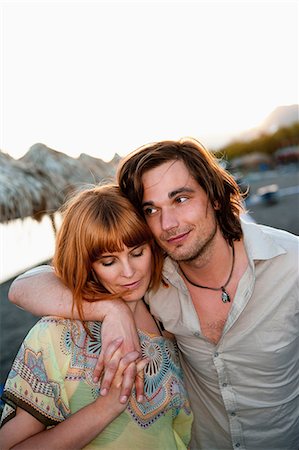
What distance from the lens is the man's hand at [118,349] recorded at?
1.72 m

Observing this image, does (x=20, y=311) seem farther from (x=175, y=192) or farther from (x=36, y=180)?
(x=175, y=192)

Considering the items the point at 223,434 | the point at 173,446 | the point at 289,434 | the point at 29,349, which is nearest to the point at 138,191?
the point at 29,349

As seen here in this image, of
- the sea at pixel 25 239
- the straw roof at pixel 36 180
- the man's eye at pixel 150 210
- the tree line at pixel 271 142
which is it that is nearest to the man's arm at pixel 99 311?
the man's eye at pixel 150 210

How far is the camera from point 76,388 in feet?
5.95

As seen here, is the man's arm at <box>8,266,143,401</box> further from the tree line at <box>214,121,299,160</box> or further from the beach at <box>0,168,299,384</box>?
the tree line at <box>214,121,299,160</box>

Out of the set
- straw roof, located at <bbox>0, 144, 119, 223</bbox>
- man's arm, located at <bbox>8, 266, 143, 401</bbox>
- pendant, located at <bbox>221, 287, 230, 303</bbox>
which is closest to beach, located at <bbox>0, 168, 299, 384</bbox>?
straw roof, located at <bbox>0, 144, 119, 223</bbox>

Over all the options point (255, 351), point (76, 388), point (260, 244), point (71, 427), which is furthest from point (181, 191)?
point (71, 427)

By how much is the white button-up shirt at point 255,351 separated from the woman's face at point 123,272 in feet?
1.45

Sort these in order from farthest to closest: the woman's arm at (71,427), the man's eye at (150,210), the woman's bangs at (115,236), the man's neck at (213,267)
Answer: the man's neck at (213,267)
the man's eye at (150,210)
the woman's bangs at (115,236)
the woman's arm at (71,427)

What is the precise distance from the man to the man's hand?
581 millimetres

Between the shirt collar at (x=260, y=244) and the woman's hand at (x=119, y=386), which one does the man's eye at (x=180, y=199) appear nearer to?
the shirt collar at (x=260, y=244)

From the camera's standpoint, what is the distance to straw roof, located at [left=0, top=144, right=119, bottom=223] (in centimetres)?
466

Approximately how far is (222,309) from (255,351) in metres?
0.32

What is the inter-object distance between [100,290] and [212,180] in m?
1.14
